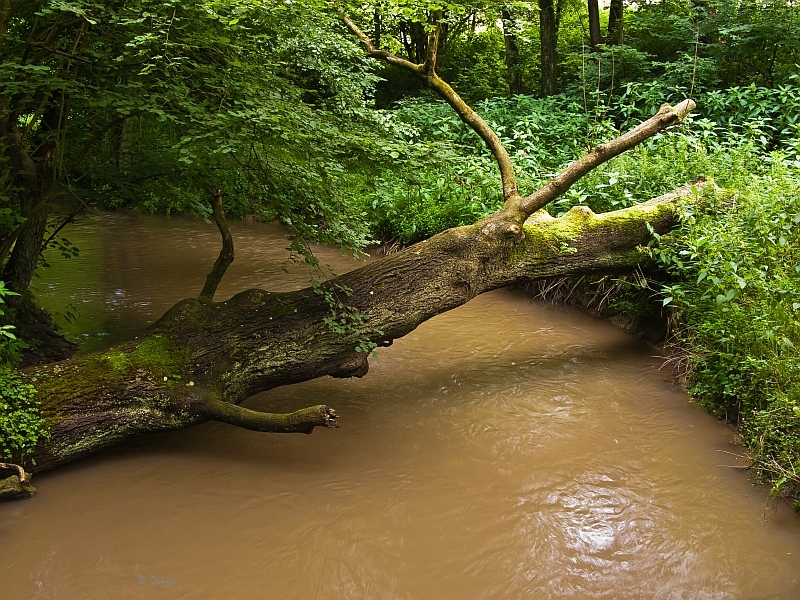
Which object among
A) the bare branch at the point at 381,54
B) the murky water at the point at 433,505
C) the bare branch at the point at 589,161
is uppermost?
the bare branch at the point at 381,54

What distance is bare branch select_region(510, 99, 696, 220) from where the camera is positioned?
216 inches

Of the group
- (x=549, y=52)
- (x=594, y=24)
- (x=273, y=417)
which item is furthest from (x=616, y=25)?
(x=273, y=417)

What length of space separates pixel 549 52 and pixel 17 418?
1039 centimetres

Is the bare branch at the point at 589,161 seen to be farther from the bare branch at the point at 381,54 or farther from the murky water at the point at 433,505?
the bare branch at the point at 381,54

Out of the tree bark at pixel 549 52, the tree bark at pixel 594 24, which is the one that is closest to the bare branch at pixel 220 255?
the tree bark at pixel 549 52

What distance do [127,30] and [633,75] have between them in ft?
29.0

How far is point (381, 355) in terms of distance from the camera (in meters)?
6.11

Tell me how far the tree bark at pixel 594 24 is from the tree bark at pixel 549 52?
2.03 feet

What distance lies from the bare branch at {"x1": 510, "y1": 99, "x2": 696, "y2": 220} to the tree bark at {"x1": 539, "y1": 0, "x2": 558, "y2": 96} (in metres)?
5.68

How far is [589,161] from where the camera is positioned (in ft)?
18.9

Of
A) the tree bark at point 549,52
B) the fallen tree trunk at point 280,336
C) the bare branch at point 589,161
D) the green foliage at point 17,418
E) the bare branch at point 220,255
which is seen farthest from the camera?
the tree bark at point 549,52

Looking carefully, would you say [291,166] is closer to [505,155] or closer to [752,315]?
[505,155]

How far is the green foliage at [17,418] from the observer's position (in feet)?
12.3

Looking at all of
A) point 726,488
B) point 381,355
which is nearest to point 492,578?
point 726,488
